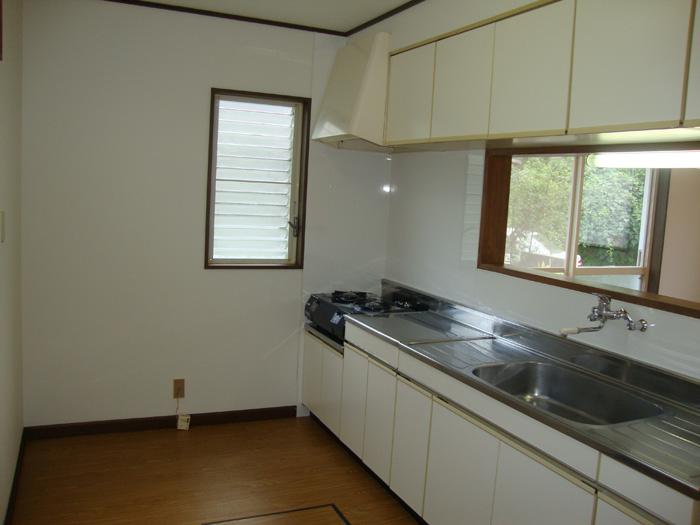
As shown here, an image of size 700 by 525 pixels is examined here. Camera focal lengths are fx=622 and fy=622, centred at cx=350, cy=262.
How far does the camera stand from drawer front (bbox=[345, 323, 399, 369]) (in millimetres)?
3020

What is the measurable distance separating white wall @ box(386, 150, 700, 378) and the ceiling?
89cm

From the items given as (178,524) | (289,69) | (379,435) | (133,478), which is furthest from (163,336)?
(289,69)

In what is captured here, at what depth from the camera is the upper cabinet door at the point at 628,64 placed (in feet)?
6.13

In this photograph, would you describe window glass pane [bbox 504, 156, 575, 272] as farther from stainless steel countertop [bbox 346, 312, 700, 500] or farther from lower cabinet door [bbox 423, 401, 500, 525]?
lower cabinet door [bbox 423, 401, 500, 525]

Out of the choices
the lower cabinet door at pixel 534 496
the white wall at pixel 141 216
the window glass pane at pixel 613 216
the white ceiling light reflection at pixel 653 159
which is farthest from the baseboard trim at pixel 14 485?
the window glass pane at pixel 613 216

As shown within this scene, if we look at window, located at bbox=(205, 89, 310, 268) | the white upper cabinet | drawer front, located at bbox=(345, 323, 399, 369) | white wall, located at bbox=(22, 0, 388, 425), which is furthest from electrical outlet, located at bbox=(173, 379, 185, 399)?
the white upper cabinet

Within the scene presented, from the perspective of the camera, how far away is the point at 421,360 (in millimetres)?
2754

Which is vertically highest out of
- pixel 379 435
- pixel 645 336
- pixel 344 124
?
pixel 344 124

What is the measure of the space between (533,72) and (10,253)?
2.49m

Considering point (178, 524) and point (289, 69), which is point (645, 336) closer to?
point (178, 524)

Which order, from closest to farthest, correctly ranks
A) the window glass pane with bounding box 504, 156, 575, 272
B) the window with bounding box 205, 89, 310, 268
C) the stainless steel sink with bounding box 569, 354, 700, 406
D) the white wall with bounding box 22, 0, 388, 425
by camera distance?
the stainless steel sink with bounding box 569, 354, 700, 406
the white wall with bounding box 22, 0, 388, 425
the window with bounding box 205, 89, 310, 268
the window glass pane with bounding box 504, 156, 575, 272

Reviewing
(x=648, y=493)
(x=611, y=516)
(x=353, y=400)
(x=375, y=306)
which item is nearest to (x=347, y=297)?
(x=375, y=306)

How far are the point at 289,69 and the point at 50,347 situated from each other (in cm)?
223

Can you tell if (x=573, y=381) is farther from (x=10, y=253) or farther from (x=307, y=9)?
(x=10, y=253)
